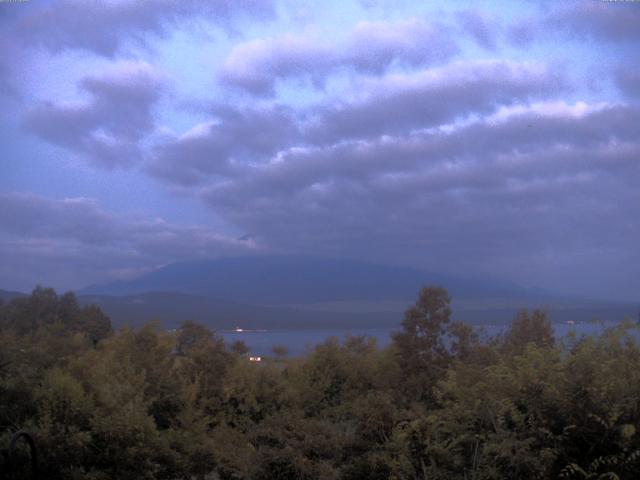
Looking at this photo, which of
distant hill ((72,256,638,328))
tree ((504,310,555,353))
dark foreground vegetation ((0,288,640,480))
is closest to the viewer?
dark foreground vegetation ((0,288,640,480))

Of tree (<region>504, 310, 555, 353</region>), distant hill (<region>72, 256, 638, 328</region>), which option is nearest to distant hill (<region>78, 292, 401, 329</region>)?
distant hill (<region>72, 256, 638, 328</region>)

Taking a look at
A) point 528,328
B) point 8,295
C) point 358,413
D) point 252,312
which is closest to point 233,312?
point 252,312

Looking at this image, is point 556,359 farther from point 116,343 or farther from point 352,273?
point 352,273

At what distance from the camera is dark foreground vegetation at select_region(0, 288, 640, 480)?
643 centimetres

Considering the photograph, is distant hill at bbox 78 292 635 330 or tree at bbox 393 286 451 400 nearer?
tree at bbox 393 286 451 400

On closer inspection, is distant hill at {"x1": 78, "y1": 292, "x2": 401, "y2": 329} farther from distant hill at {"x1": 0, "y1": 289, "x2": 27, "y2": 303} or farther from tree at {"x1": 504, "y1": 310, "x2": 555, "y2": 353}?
tree at {"x1": 504, "y1": 310, "x2": 555, "y2": 353}

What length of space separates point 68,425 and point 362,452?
3.16m

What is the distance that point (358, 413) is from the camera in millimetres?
7926

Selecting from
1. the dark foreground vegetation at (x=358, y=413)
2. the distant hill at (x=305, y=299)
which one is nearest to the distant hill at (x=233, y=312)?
the distant hill at (x=305, y=299)

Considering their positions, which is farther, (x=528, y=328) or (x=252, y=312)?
(x=252, y=312)

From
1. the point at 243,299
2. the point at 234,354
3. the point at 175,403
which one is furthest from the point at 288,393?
the point at 243,299

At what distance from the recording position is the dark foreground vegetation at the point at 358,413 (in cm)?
643

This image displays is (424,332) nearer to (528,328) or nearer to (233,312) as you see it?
(528,328)

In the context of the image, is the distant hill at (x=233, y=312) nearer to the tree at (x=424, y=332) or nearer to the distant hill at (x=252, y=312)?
the distant hill at (x=252, y=312)
